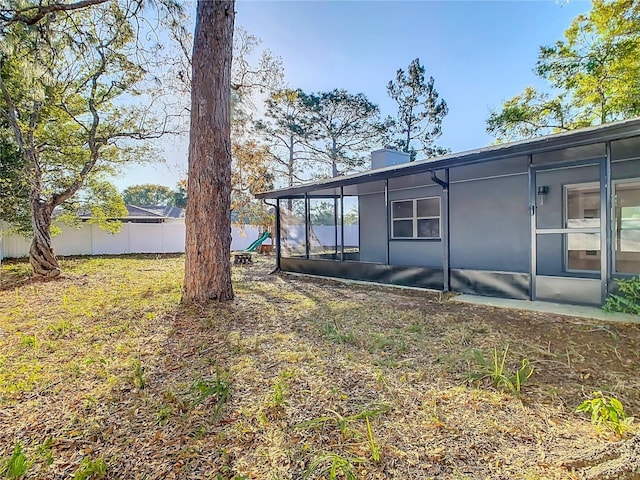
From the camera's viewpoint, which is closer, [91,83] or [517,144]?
[517,144]

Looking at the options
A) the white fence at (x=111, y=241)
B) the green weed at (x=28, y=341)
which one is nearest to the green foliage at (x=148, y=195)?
the white fence at (x=111, y=241)

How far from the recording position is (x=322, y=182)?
28.3ft

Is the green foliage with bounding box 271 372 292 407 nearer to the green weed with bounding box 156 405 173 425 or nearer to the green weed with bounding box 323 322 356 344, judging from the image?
the green weed with bounding box 156 405 173 425

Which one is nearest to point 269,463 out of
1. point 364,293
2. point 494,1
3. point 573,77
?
point 364,293

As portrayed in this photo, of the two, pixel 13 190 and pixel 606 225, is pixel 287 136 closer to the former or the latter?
pixel 13 190

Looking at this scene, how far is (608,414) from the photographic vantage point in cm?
219

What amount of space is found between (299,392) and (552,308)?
165 inches

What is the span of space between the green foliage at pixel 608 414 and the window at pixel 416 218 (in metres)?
6.26

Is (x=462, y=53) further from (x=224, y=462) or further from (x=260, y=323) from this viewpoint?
(x=224, y=462)

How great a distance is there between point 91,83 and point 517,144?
10.3 meters

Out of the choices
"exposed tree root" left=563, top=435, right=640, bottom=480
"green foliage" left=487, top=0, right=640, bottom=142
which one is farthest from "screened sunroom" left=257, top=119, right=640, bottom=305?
"green foliage" left=487, top=0, right=640, bottom=142

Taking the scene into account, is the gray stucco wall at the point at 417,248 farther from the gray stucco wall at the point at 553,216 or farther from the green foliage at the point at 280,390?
the green foliage at the point at 280,390

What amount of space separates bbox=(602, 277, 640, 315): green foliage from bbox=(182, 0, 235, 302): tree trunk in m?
5.56

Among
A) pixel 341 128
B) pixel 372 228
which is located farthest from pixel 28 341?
pixel 341 128
